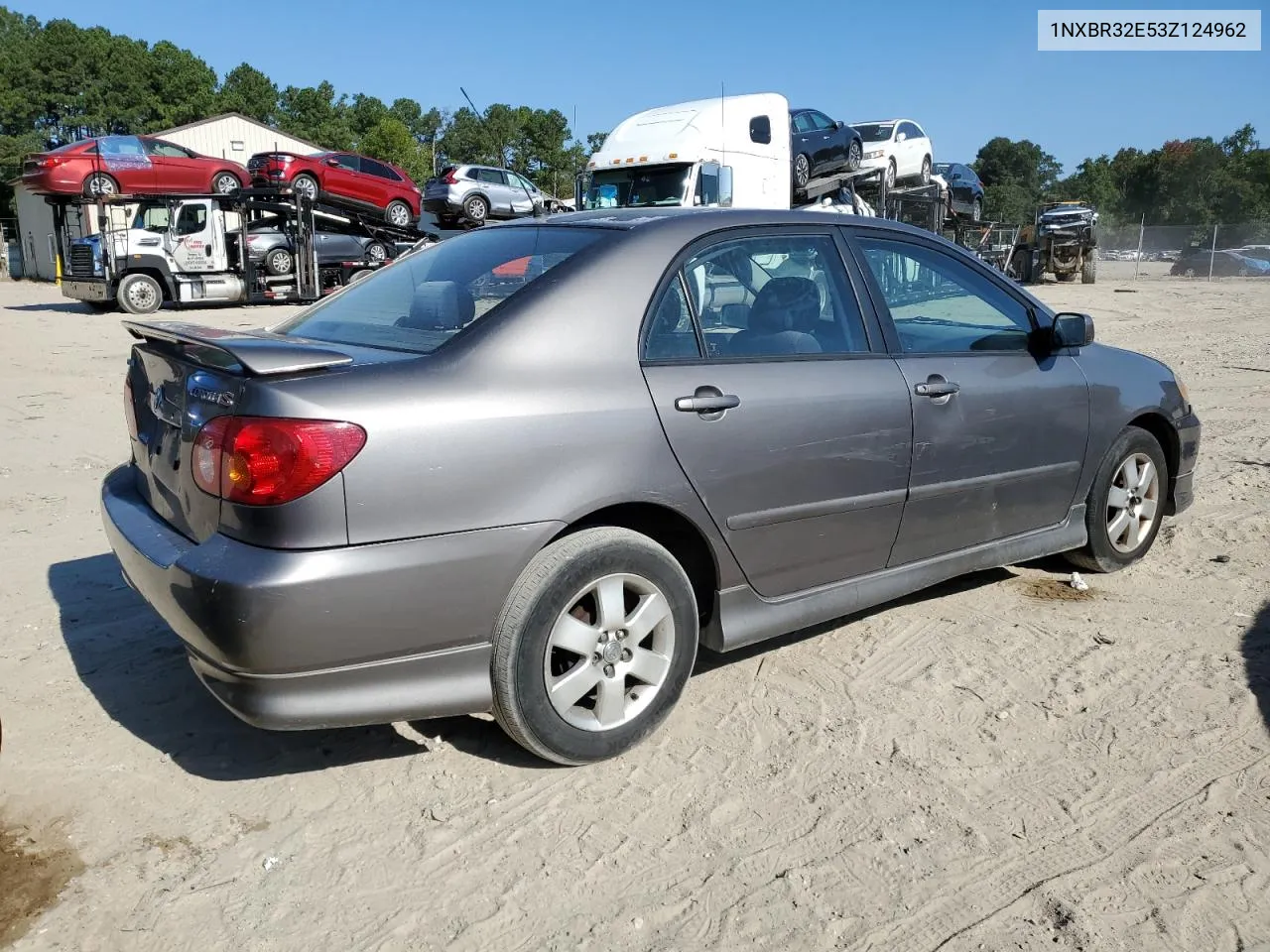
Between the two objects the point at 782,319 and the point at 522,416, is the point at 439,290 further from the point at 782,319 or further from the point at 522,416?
the point at 782,319

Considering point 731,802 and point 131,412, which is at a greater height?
point 131,412

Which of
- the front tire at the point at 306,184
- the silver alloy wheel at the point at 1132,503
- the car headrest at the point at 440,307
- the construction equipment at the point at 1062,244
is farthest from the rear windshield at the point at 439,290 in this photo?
the construction equipment at the point at 1062,244

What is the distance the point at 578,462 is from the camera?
2998 mm

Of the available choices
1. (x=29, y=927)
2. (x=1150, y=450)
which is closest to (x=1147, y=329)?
(x=1150, y=450)

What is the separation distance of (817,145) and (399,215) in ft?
41.4

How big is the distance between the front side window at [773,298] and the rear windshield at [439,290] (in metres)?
0.40

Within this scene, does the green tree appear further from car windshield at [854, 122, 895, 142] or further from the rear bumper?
the rear bumper

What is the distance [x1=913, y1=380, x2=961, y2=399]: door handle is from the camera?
3.87 metres

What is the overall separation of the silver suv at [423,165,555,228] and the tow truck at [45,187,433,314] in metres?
3.89

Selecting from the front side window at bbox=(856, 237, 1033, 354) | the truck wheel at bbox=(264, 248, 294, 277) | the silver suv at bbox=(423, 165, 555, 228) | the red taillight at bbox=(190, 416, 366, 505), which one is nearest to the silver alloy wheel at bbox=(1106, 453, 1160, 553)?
the front side window at bbox=(856, 237, 1033, 354)

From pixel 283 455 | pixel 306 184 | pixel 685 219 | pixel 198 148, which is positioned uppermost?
pixel 198 148

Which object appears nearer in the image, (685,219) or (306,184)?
(685,219)

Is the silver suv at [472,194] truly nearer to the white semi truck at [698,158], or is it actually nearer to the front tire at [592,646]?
the white semi truck at [698,158]

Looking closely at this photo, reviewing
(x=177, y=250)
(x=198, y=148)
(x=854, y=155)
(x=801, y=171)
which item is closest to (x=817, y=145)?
(x=801, y=171)
